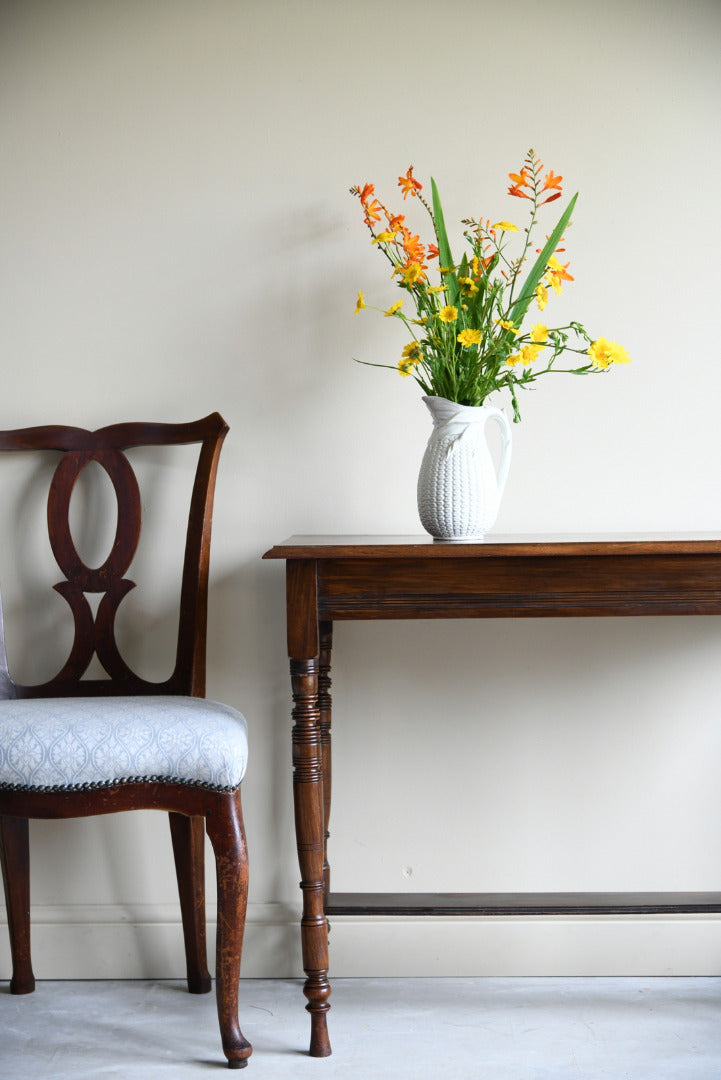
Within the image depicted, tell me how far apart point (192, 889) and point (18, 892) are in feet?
1.17

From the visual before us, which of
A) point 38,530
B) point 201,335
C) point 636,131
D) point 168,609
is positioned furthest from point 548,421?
point 38,530

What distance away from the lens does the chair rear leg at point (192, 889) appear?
184 centimetres

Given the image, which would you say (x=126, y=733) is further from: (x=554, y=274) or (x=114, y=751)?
(x=554, y=274)

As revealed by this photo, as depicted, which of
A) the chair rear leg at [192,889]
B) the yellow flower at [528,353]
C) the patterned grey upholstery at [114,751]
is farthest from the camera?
the chair rear leg at [192,889]

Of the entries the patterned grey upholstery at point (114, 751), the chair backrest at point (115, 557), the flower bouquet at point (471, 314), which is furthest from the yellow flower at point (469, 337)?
the patterned grey upholstery at point (114, 751)

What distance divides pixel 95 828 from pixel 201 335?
1.09 m

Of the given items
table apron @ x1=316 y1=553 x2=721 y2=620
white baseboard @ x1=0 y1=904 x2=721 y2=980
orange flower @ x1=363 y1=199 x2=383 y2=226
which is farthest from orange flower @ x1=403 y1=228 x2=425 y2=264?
white baseboard @ x1=0 y1=904 x2=721 y2=980

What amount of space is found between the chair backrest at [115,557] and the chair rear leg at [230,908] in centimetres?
37

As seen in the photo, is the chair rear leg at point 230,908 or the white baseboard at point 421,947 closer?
the chair rear leg at point 230,908

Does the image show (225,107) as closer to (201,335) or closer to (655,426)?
(201,335)

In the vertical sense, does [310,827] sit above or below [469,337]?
below

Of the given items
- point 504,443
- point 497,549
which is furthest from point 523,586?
point 504,443

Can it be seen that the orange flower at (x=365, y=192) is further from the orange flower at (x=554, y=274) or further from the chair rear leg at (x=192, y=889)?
the chair rear leg at (x=192, y=889)

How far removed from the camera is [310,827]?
5.30 feet
